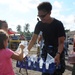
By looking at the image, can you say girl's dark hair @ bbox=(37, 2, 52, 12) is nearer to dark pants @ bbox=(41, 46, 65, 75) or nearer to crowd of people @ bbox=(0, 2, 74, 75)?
crowd of people @ bbox=(0, 2, 74, 75)

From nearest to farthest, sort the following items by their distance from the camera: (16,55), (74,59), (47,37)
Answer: (16,55), (47,37), (74,59)

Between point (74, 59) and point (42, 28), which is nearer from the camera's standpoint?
point (42, 28)

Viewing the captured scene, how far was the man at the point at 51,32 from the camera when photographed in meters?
4.64

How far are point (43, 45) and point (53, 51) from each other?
0.23 meters

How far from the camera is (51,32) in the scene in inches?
188

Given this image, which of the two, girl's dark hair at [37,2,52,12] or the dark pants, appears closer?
girl's dark hair at [37,2,52,12]

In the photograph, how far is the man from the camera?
464 centimetres

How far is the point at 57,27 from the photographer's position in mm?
4707

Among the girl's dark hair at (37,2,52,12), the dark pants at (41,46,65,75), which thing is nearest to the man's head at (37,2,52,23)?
the girl's dark hair at (37,2,52,12)

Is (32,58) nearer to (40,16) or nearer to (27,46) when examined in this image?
(27,46)

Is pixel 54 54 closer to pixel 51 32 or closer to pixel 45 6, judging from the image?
pixel 51 32

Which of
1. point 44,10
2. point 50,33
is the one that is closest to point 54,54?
point 50,33

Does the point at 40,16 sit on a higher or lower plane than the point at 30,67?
higher

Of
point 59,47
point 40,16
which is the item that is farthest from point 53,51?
point 40,16
